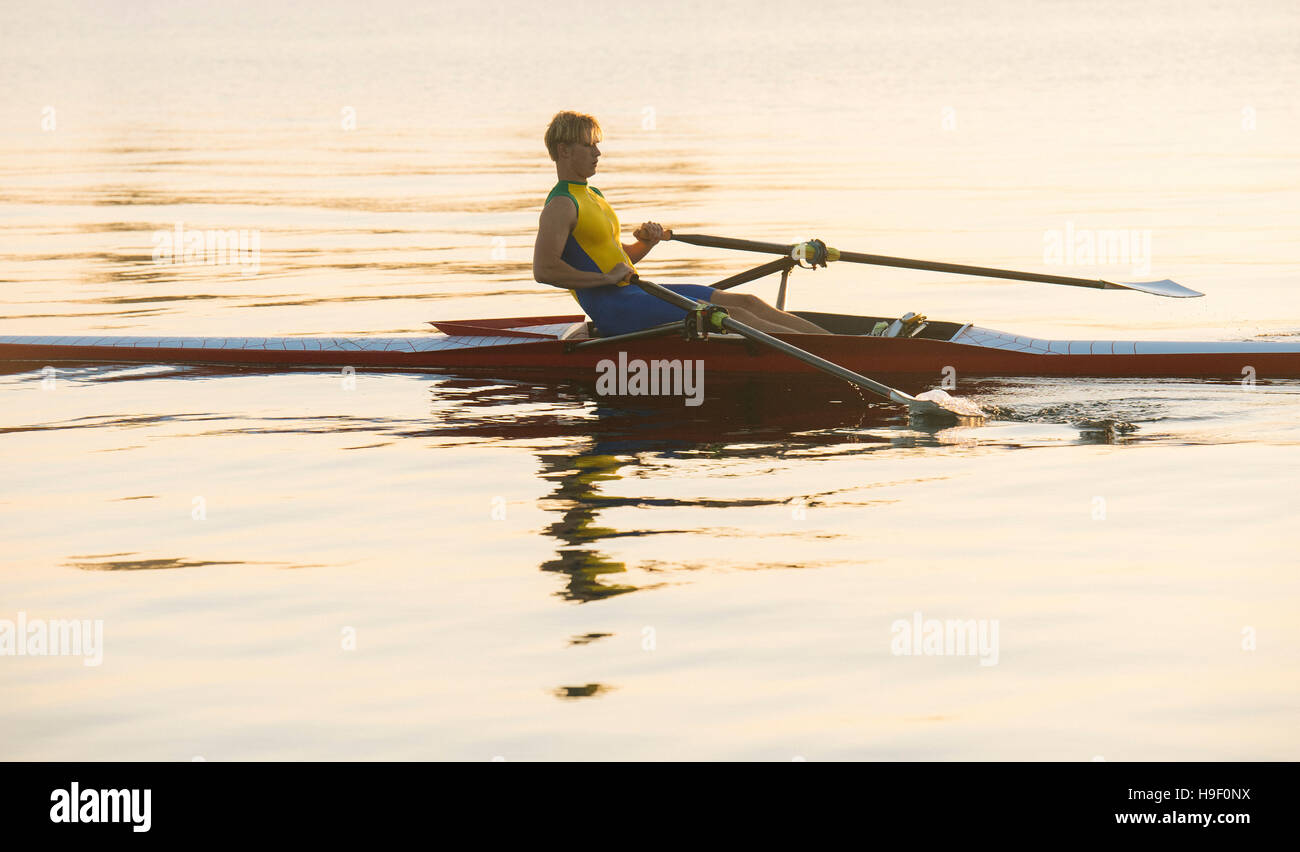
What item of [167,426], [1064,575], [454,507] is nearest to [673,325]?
[454,507]

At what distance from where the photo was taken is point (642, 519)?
736 centimetres

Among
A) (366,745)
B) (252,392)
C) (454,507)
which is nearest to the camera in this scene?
(366,745)

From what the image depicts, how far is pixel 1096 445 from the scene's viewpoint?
8594mm

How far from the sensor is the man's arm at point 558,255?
9.68 metres

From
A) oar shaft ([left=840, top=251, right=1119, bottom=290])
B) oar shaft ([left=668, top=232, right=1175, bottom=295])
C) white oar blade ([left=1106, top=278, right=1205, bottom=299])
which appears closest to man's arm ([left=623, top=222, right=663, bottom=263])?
oar shaft ([left=668, top=232, right=1175, bottom=295])

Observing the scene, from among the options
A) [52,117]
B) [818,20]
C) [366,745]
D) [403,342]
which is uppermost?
[818,20]

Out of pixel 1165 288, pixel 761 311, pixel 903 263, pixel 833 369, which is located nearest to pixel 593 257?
pixel 761 311

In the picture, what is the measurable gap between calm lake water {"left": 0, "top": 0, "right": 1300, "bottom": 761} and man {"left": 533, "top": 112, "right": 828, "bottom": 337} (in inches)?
18.4

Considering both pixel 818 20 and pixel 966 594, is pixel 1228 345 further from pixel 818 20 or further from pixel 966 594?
pixel 818 20

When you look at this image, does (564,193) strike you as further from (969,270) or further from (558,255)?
(969,270)

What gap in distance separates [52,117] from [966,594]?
35.7m

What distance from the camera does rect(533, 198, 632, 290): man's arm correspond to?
9.68 meters

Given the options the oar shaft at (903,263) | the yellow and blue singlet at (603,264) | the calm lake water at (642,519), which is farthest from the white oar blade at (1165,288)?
the yellow and blue singlet at (603,264)

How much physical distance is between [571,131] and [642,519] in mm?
3062
